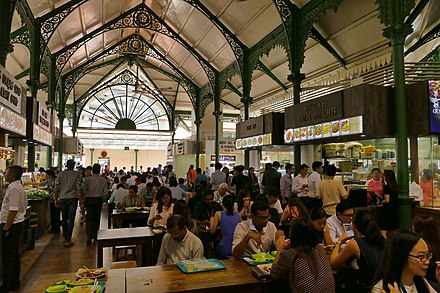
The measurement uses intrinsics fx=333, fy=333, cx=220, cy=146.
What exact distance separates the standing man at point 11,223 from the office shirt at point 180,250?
7.02 ft

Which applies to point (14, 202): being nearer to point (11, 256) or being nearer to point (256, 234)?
point (11, 256)

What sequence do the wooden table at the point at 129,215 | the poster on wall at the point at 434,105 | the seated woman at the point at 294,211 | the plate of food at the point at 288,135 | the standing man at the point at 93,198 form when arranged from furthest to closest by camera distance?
the plate of food at the point at 288,135
the standing man at the point at 93,198
the wooden table at the point at 129,215
the poster on wall at the point at 434,105
the seated woman at the point at 294,211

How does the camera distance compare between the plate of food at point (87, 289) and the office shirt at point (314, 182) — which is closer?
the plate of food at point (87, 289)

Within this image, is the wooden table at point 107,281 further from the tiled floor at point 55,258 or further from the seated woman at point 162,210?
the tiled floor at point 55,258

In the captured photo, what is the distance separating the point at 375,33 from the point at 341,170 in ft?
12.4

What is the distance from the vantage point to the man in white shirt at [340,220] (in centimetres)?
380

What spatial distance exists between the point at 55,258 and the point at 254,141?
6307 millimetres

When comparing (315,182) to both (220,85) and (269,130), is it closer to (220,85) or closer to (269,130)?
(269,130)

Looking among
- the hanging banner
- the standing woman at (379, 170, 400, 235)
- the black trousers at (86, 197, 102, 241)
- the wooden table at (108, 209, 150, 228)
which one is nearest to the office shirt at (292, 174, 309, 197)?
the standing woman at (379, 170, 400, 235)

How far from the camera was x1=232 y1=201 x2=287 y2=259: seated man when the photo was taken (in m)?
3.12

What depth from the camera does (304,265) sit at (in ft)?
7.72

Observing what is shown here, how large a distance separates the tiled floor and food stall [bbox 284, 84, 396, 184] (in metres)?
4.92

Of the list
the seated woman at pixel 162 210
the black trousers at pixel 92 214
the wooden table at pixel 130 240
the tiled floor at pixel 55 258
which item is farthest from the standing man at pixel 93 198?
the wooden table at pixel 130 240

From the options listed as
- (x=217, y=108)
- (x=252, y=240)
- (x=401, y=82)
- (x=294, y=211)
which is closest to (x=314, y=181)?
(x=294, y=211)
